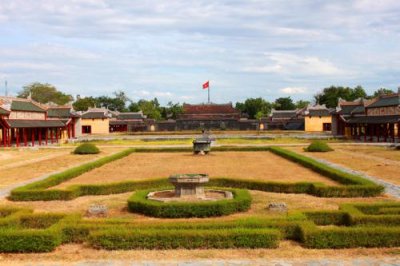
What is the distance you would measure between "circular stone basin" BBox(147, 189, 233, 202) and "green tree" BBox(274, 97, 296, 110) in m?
102

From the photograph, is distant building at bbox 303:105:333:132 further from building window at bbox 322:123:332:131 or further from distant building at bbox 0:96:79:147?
distant building at bbox 0:96:79:147

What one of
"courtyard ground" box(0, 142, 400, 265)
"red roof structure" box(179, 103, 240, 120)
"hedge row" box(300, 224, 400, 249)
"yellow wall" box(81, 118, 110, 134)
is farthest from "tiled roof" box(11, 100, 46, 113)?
"hedge row" box(300, 224, 400, 249)

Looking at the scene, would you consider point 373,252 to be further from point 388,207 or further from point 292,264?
point 388,207

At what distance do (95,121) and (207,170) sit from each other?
2347 inches

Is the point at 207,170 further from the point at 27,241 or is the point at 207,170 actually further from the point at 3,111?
the point at 3,111

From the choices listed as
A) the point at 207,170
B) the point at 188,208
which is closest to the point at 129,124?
the point at 207,170

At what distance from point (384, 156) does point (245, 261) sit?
82.5 ft

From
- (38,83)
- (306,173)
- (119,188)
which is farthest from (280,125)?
(119,188)

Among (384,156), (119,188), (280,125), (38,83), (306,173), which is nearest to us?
(119,188)

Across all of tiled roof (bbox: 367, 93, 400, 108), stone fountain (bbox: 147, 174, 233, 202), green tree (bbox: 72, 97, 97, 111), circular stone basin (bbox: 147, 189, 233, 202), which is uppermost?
green tree (bbox: 72, 97, 97, 111)

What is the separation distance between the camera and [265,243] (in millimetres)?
10086

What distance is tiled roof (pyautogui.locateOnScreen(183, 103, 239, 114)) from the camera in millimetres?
88500

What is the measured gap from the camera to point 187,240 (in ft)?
33.2

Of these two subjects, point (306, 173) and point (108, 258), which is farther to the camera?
point (306, 173)
